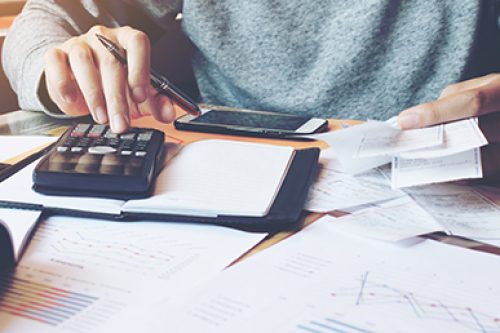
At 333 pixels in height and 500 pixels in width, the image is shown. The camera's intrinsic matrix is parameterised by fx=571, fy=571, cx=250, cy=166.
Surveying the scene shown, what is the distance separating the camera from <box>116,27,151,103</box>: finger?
724 millimetres

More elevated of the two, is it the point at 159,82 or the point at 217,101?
the point at 159,82

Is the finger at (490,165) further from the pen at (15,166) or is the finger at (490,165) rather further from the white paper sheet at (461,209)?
the pen at (15,166)

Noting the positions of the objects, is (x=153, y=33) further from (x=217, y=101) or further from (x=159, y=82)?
(x=159, y=82)

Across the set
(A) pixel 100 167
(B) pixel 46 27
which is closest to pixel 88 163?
(A) pixel 100 167

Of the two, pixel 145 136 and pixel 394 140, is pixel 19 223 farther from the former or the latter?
pixel 394 140

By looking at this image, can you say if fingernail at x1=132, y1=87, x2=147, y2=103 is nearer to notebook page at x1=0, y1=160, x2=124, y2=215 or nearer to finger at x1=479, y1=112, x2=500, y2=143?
notebook page at x1=0, y1=160, x2=124, y2=215

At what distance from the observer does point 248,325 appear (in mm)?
374

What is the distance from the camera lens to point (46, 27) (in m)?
0.96

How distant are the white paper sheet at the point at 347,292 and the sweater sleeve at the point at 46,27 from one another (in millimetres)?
567

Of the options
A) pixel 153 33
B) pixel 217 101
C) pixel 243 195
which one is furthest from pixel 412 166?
pixel 153 33

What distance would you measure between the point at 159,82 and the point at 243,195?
10.7 inches

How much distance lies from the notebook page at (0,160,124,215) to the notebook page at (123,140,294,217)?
2 centimetres

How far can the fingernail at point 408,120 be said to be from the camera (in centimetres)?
61

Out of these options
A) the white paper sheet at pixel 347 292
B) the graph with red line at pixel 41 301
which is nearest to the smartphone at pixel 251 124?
the white paper sheet at pixel 347 292
